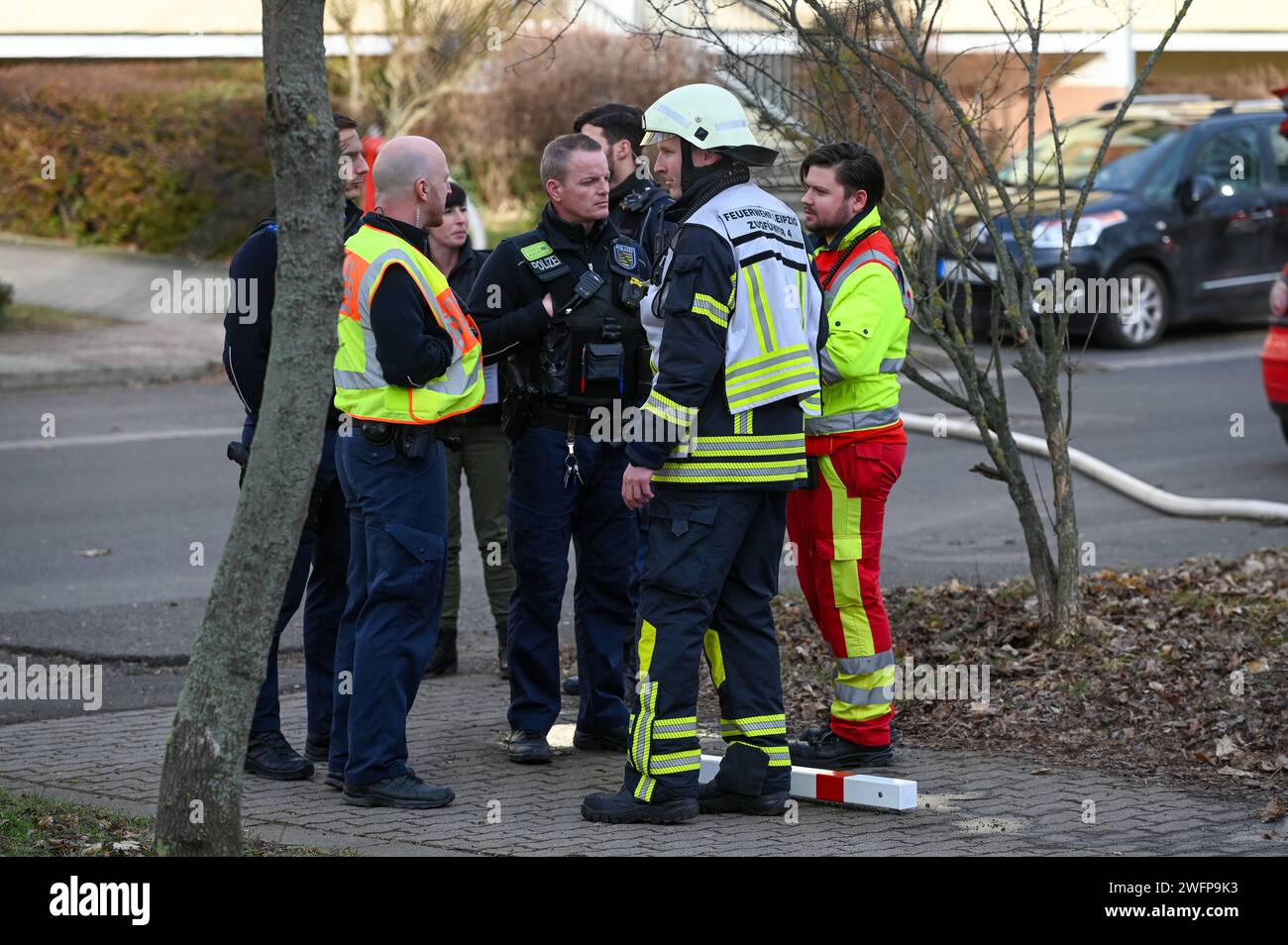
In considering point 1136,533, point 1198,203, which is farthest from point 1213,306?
point 1136,533

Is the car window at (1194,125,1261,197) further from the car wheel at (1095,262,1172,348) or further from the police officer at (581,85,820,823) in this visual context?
the police officer at (581,85,820,823)

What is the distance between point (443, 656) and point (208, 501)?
4076mm

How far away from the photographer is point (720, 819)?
550 centimetres

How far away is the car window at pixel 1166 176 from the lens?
17500 millimetres

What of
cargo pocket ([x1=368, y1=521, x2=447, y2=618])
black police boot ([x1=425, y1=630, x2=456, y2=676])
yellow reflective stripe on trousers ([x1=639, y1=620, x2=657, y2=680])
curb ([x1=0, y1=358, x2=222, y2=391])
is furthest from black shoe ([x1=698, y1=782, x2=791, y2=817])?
curb ([x1=0, y1=358, x2=222, y2=391])

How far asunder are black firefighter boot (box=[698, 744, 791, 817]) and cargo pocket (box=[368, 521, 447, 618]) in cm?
113

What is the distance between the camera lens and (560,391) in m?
6.12

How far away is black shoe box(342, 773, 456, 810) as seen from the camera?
557 centimetres

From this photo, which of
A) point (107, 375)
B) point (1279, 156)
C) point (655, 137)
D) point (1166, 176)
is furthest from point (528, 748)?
point (1279, 156)

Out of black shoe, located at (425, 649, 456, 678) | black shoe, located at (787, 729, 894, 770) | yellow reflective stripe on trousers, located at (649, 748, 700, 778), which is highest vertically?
black shoe, located at (425, 649, 456, 678)

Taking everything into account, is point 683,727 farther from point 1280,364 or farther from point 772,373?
point 1280,364

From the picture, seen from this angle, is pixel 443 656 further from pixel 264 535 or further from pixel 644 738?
pixel 264 535

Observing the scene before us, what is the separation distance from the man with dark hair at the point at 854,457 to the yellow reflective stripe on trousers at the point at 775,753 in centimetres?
50
